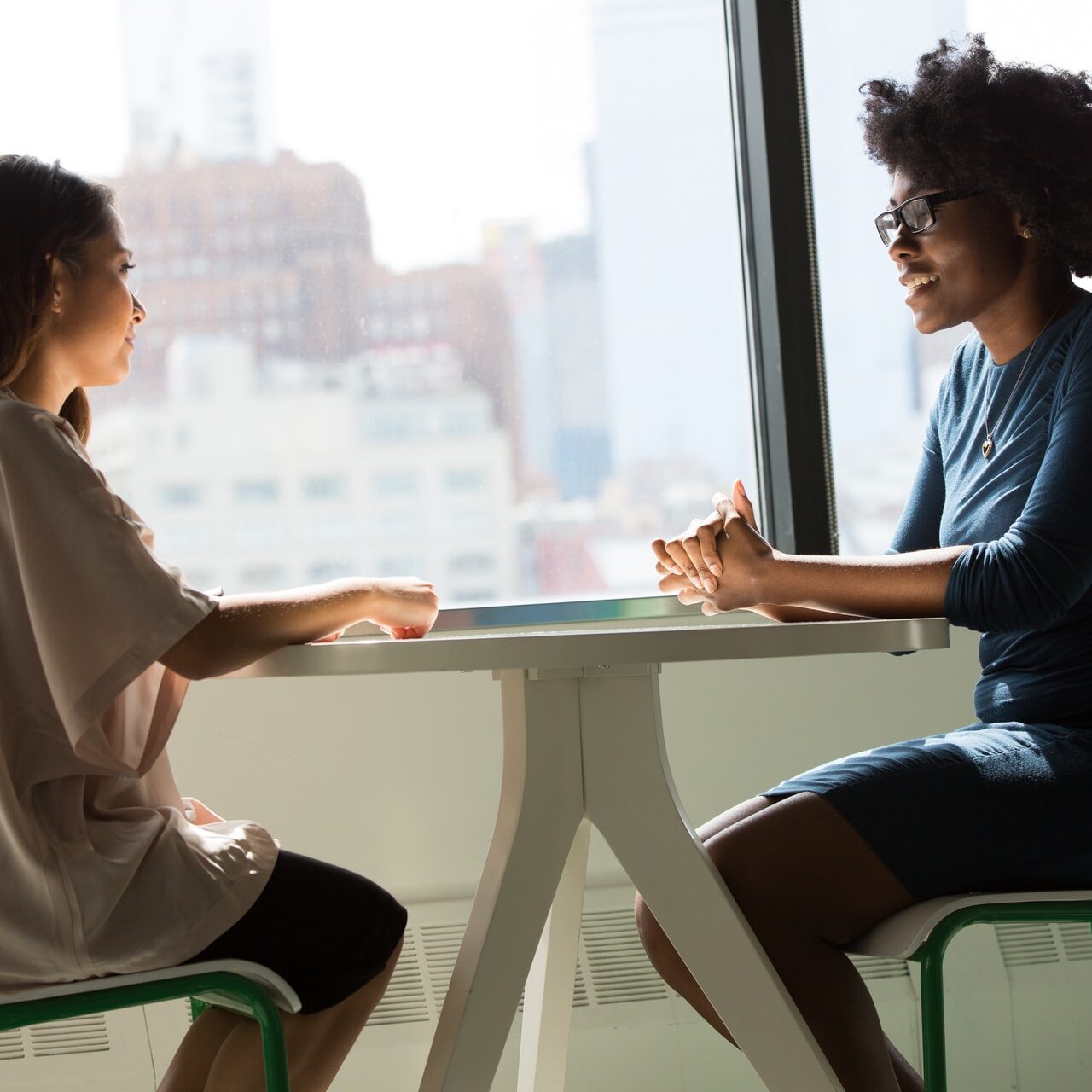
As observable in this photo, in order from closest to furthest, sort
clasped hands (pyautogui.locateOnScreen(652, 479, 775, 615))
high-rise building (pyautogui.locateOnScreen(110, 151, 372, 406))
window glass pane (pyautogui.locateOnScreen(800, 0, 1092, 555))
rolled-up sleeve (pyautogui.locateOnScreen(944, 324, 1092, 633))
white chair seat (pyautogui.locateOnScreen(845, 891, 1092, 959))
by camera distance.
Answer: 1. white chair seat (pyautogui.locateOnScreen(845, 891, 1092, 959))
2. rolled-up sleeve (pyautogui.locateOnScreen(944, 324, 1092, 633))
3. clasped hands (pyautogui.locateOnScreen(652, 479, 775, 615))
4. high-rise building (pyautogui.locateOnScreen(110, 151, 372, 406))
5. window glass pane (pyautogui.locateOnScreen(800, 0, 1092, 555))

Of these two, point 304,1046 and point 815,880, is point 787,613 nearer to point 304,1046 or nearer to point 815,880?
point 815,880

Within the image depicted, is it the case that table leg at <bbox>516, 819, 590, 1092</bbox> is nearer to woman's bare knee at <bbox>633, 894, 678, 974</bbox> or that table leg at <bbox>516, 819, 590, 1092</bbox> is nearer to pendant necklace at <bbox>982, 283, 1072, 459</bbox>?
woman's bare knee at <bbox>633, 894, 678, 974</bbox>

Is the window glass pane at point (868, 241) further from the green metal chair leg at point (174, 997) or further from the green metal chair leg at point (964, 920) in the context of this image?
the green metal chair leg at point (174, 997)

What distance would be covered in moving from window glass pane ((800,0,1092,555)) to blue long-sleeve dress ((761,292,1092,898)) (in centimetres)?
89

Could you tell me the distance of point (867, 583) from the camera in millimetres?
1319

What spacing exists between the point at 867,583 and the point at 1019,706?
23cm

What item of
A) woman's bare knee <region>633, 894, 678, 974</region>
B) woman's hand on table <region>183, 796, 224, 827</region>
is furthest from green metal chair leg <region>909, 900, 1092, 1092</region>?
woman's hand on table <region>183, 796, 224, 827</region>

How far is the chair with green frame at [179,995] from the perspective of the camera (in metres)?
1.03


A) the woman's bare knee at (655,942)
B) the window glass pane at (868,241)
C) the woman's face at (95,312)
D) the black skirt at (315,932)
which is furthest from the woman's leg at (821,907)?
the window glass pane at (868,241)

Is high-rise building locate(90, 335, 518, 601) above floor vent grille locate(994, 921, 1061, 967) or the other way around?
above

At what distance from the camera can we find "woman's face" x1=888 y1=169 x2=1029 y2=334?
1500 millimetres

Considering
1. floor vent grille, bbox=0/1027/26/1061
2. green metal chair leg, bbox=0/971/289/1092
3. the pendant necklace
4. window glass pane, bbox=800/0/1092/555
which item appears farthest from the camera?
window glass pane, bbox=800/0/1092/555

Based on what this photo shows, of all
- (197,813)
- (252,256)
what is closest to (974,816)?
(197,813)

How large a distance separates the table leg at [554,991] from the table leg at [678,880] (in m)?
0.27
